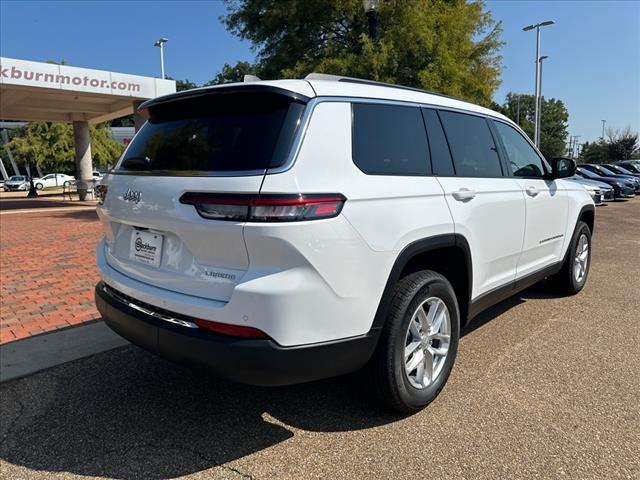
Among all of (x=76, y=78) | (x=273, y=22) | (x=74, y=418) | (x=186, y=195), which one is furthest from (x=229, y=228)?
(x=76, y=78)

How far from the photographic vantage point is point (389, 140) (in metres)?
2.88

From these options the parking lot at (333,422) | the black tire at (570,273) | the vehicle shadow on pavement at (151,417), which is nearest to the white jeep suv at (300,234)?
the parking lot at (333,422)

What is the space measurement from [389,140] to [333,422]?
1674 millimetres

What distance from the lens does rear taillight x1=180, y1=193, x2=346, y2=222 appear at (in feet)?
7.34

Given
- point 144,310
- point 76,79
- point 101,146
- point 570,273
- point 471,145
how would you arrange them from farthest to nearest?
point 101,146, point 76,79, point 570,273, point 471,145, point 144,310

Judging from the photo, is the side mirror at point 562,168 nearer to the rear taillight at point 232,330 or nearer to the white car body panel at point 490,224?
the white car body panel at point 490,224

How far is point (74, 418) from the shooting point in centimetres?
304

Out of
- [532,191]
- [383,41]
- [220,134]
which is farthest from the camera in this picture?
[383,41]

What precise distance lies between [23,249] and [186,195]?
779cm

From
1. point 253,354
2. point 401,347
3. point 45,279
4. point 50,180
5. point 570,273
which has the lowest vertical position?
point 45,279

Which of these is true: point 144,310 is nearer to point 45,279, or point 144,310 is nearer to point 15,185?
point 45,279

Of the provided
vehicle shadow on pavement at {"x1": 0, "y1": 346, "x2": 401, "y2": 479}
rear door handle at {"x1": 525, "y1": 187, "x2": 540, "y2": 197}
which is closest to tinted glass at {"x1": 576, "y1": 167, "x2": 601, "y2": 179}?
rear door handle at {"x1": 525, "y1": 187, "x2": 540, "y2": 197}

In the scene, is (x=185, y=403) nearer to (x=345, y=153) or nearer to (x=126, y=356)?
(x=126, y=356)

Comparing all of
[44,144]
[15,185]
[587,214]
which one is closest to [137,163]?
[587,214]
